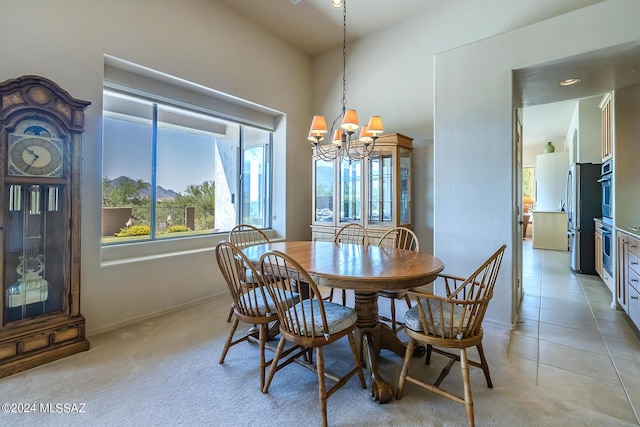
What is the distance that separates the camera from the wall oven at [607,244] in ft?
11.5

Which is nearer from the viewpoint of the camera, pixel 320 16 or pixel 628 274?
pixel 628 274

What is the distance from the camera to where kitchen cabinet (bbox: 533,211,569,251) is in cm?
692

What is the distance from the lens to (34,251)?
226cm

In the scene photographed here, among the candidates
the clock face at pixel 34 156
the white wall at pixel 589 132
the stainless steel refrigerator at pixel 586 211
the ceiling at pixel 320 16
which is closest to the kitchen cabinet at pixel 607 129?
the stainless steel refrigerator at pixel 586 211

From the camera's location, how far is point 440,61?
3.11m

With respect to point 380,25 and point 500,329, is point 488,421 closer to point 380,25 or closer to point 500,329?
point 500,329

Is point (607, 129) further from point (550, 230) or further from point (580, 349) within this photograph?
point (550, 230)

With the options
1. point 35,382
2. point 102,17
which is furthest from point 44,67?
point 35,382

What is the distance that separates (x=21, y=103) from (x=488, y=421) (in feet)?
11.5

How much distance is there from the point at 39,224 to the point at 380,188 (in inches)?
134

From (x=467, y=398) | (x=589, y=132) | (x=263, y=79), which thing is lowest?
(x=467, y=398)

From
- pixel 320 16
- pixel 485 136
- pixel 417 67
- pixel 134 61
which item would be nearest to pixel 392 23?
pixel 417 67

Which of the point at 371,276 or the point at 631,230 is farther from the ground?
the point at 631,230

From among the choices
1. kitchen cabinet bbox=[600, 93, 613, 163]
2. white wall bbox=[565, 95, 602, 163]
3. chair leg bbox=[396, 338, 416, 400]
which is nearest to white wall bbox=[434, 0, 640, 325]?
chair leg bbox=[396, 338, 416, 400]
